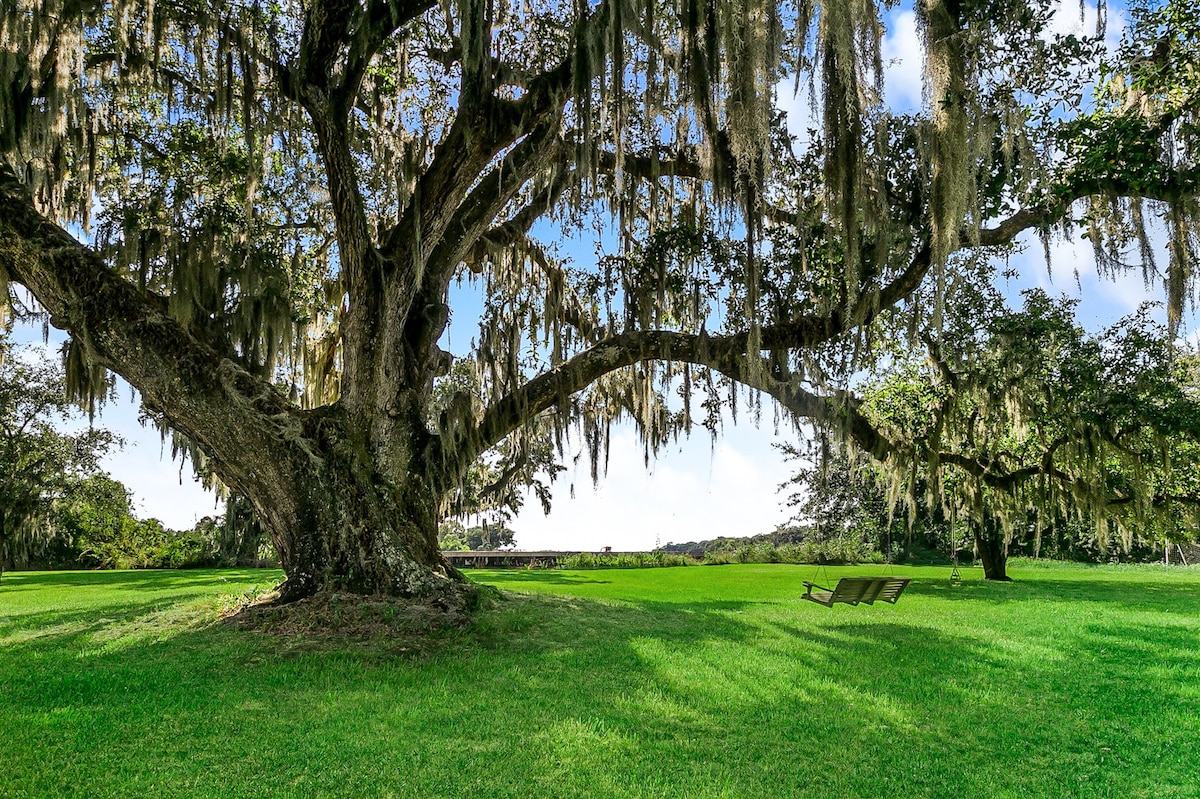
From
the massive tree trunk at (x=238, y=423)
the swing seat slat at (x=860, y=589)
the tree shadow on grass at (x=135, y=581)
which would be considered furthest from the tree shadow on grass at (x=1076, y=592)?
the tree shadow on grass at (x=135, y=581)

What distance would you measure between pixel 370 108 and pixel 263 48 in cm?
139

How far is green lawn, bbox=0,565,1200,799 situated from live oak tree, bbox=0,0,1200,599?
1.73 metres

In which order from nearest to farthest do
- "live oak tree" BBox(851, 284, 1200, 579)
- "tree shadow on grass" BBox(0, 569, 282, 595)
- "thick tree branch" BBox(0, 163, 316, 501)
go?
"thick tree branch" BBox(0, 163, 316, 501)
"live oak tree" BBox(851, 284, 1200, 579)
"tree shadow on grass" BBox(0, 569, 282, 595)

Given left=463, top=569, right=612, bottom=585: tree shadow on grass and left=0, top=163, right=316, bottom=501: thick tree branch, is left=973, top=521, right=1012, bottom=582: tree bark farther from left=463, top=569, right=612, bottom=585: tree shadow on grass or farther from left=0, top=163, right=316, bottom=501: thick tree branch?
left=0, top=163, right=316, bottom=501: thick tree branch

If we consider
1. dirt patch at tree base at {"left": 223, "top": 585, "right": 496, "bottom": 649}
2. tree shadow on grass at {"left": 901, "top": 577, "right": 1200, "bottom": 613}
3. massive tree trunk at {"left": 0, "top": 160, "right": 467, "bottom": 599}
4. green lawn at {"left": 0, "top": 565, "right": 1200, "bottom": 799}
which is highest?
massive tree trunk at {"left": 0, "top": 160, "right": 467, "bottom": 599}

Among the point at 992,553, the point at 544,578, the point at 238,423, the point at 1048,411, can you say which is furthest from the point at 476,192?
the point at 992,553

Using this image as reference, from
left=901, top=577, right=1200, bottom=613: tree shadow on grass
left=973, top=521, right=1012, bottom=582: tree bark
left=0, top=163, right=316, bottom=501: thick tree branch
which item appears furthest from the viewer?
left=973, top=521, right=1012, bottom=582: tree bark

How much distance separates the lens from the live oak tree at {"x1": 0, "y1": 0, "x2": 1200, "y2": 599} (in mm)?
6820

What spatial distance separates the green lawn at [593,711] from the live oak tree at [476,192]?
5.68 ft

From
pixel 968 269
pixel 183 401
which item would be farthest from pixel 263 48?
pixel 968 269

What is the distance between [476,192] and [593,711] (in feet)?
20.4

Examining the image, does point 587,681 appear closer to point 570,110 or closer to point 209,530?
point 570,110

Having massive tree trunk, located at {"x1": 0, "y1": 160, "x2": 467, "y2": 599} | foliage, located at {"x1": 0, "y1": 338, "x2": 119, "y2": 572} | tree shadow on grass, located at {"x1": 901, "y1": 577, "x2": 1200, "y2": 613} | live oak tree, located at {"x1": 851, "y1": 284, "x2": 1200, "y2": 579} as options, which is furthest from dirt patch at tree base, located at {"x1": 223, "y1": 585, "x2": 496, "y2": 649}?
foliage, located at {"x1": 0, "y1": 338, "x2": 119, "y2": 572}

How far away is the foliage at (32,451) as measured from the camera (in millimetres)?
17281
